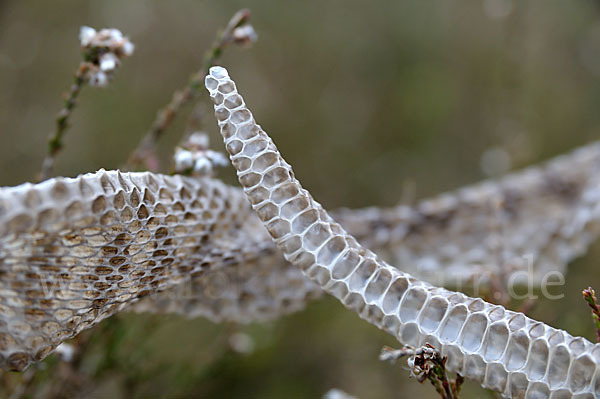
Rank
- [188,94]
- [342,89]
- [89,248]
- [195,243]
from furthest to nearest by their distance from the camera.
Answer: [342,89] → [188,94] → [195,243] → [89,248]

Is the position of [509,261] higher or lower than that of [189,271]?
higher

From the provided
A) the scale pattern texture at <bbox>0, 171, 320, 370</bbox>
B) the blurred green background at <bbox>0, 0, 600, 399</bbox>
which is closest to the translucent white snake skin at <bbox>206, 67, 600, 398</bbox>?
the scale pattern texture at <bbox>0, 171, 320, 370</bbox>

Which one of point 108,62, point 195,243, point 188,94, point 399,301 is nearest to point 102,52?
point 108,62

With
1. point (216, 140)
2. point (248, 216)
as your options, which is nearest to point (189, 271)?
point (248, 216)

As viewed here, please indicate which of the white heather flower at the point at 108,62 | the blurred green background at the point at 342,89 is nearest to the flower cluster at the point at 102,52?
the white heather flower at the point at 108,62

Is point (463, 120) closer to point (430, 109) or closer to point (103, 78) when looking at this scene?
point (430, 109)

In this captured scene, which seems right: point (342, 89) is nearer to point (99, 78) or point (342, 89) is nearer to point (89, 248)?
point (99, 78)
